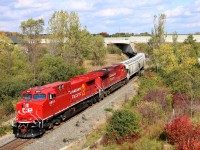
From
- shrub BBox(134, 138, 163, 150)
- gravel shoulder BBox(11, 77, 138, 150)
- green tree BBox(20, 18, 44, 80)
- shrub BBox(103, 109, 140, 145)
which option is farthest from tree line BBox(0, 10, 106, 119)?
shrub BBox(134, 138, 163, 150)

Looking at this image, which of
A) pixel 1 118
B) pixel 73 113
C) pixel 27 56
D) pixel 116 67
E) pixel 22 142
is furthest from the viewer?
pixel 27 56

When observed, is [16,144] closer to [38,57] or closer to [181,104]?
[181,104]

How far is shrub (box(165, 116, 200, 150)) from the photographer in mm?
13547

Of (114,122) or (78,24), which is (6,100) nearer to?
(114,122)

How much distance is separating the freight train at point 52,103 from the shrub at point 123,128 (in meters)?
5.76

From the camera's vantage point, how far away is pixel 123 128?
690 inches

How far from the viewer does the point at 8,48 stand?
42.0 meters

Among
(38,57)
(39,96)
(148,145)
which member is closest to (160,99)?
(39,96)

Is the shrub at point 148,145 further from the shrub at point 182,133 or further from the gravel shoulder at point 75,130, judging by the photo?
the gravel shoulder at point 75,130

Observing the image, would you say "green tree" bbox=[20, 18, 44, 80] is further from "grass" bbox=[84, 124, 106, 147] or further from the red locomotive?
"grass" bbox=[84, 124, 106, 147]

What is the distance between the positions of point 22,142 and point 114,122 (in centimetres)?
678

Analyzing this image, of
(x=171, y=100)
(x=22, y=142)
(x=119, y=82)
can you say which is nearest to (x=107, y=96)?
(x=119, y=82)

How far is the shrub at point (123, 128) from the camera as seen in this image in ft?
57.0

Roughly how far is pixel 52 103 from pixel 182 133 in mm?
11143
